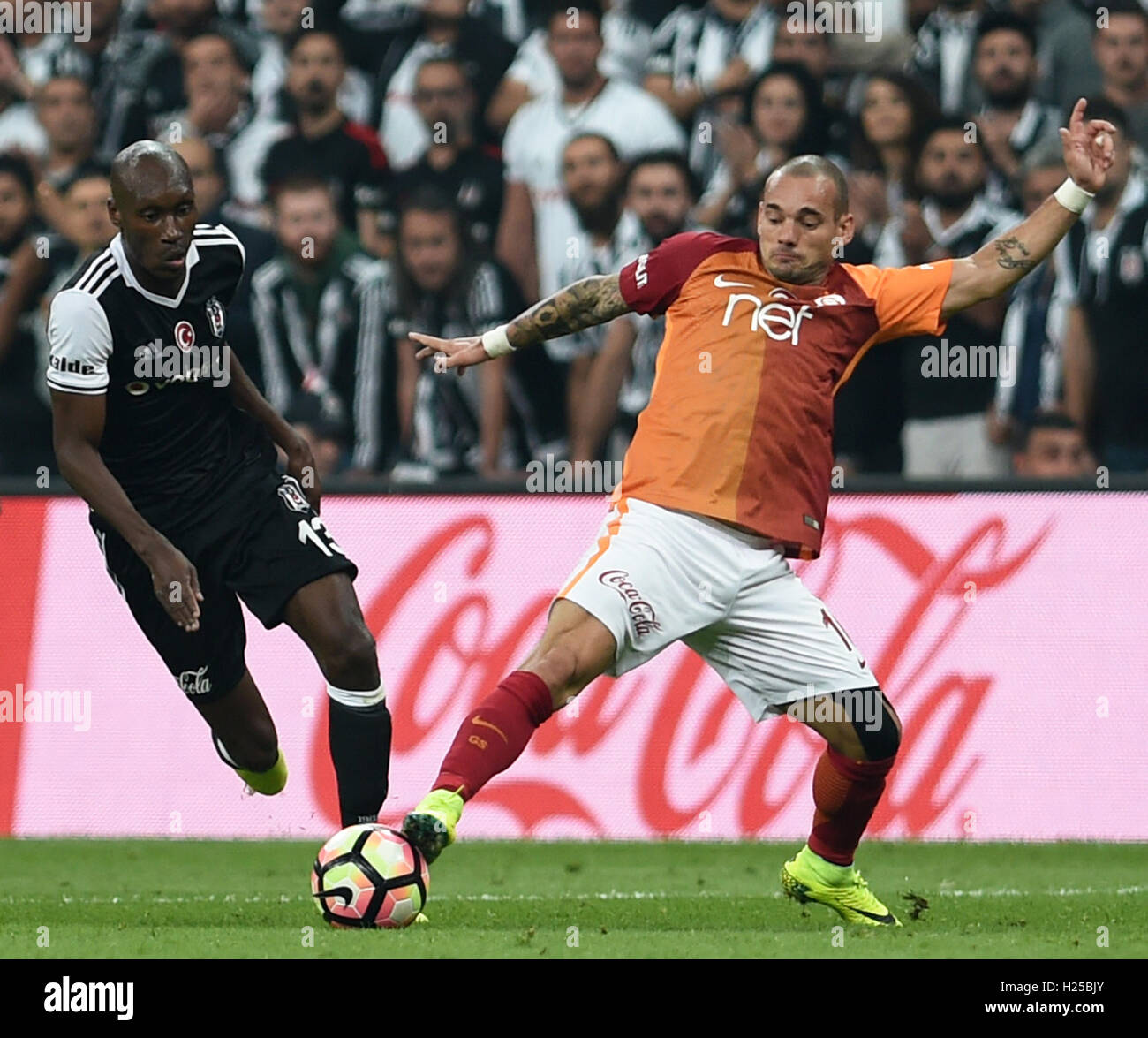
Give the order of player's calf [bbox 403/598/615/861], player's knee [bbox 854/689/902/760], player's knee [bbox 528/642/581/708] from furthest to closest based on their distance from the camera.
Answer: player's knee [bbox 854/689/902/760]
player's knee [bbox 528/642/581/708]
player's calf [bbox 403/598/615/861]

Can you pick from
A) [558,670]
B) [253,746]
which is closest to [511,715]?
[558,670]

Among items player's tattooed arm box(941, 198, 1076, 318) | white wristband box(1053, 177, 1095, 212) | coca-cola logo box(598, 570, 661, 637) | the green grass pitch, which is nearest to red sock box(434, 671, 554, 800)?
coca-cola logo box(598, 570, 661, 637)

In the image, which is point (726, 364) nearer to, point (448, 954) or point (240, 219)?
point (448, 954)

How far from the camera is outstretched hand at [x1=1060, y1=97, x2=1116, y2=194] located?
6.50m

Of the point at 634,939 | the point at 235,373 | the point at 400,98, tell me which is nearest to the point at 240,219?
the point at 400,98

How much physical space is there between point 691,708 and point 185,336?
334 centimetres

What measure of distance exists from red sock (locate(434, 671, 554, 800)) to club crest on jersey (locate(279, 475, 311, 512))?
5.06ft

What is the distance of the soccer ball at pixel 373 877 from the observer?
19.6 ft

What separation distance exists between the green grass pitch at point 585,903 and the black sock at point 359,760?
0.39m

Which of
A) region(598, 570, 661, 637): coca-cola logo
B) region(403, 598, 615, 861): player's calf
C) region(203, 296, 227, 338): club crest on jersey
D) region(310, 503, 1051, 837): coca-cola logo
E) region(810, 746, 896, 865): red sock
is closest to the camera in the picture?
region(403, 598, 615, 861): player's calf

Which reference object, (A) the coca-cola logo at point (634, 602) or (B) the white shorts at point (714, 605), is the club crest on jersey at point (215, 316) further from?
(A) the coca-cola logo at point (634, 602)

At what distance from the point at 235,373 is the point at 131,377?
0.43 metres

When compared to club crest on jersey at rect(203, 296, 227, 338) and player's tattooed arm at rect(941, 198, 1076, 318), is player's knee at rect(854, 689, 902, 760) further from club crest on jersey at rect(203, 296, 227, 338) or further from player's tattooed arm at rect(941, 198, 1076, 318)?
club crest on jersey at rect(203, 296, 227, 338)

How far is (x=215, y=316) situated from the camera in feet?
24.0
